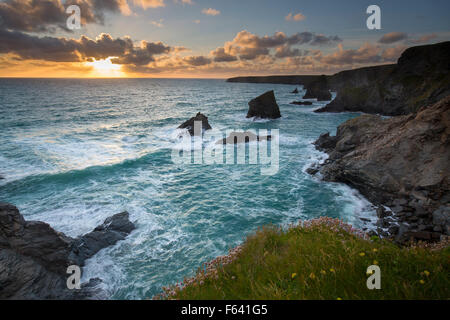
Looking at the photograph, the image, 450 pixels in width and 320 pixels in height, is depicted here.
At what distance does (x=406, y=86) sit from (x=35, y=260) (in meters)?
67.0

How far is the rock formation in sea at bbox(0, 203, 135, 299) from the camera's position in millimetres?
7660

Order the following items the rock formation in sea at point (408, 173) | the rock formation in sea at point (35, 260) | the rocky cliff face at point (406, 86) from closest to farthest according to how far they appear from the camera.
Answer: the rock formation in sea at point (35, 260) → the rock formation in sea at point (408, 173) → the rocky cliff face at point (406, 86)

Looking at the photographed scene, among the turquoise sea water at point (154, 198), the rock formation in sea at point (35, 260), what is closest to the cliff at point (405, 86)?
the turquoise sea water at point (154, 198)

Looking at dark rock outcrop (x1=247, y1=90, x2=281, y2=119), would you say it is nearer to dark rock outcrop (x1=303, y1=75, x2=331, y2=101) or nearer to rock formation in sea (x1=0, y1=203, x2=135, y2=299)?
rock formation in sea (x1=0, y1=203, x2=135, y2=299)

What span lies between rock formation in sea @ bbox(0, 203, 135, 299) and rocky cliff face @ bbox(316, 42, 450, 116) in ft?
187

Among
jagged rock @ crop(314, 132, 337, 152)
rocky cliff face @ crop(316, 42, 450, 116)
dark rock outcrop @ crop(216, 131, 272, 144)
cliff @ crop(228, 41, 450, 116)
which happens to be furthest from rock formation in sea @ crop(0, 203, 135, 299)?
cliff @ crop(228, 41, 450, 116)

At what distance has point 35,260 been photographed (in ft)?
28.8

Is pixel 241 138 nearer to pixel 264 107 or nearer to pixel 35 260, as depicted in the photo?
pixel 264 107

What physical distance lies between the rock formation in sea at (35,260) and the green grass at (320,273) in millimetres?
6138

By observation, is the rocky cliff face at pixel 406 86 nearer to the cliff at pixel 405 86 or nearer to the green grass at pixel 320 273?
the cliff at pixel 405 86

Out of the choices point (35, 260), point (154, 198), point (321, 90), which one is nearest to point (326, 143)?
point (154, 198)

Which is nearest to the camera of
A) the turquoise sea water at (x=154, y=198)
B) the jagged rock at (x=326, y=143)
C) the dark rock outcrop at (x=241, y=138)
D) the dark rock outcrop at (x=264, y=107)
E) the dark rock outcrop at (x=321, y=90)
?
the turquoise sea water at (x=154, y=198)

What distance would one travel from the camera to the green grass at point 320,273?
4012 millimetres
